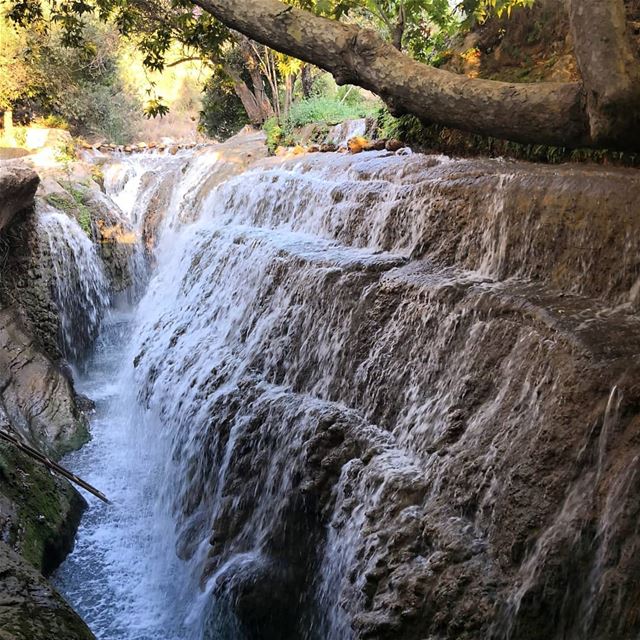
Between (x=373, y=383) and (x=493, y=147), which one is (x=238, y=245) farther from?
(x=373, y=383)

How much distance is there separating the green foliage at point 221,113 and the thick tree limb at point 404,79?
51.0ft

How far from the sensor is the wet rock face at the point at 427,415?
2697mm

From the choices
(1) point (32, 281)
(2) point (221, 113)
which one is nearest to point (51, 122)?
(2) point (221, 113)

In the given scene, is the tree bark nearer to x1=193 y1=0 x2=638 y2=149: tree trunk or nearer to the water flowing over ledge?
x1=193 y1=0 x2=638 y2=149: tree trunk

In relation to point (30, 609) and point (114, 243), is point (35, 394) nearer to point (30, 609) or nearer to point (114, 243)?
point (114, 243)

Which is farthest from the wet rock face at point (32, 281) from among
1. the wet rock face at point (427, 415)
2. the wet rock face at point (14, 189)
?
the wet rock face at point (427, 415)

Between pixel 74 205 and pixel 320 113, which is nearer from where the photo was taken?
pixel 74 205

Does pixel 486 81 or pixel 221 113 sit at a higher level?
pixel 221 113

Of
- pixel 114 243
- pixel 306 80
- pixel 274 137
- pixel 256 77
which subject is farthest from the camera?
pixel 306 80

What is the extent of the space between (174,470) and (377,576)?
2898 millimetres

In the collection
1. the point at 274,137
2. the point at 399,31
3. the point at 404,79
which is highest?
the point at 399,31

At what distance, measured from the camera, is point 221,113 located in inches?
797

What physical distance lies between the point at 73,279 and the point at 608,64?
8689mm

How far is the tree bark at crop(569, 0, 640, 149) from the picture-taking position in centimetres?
355
